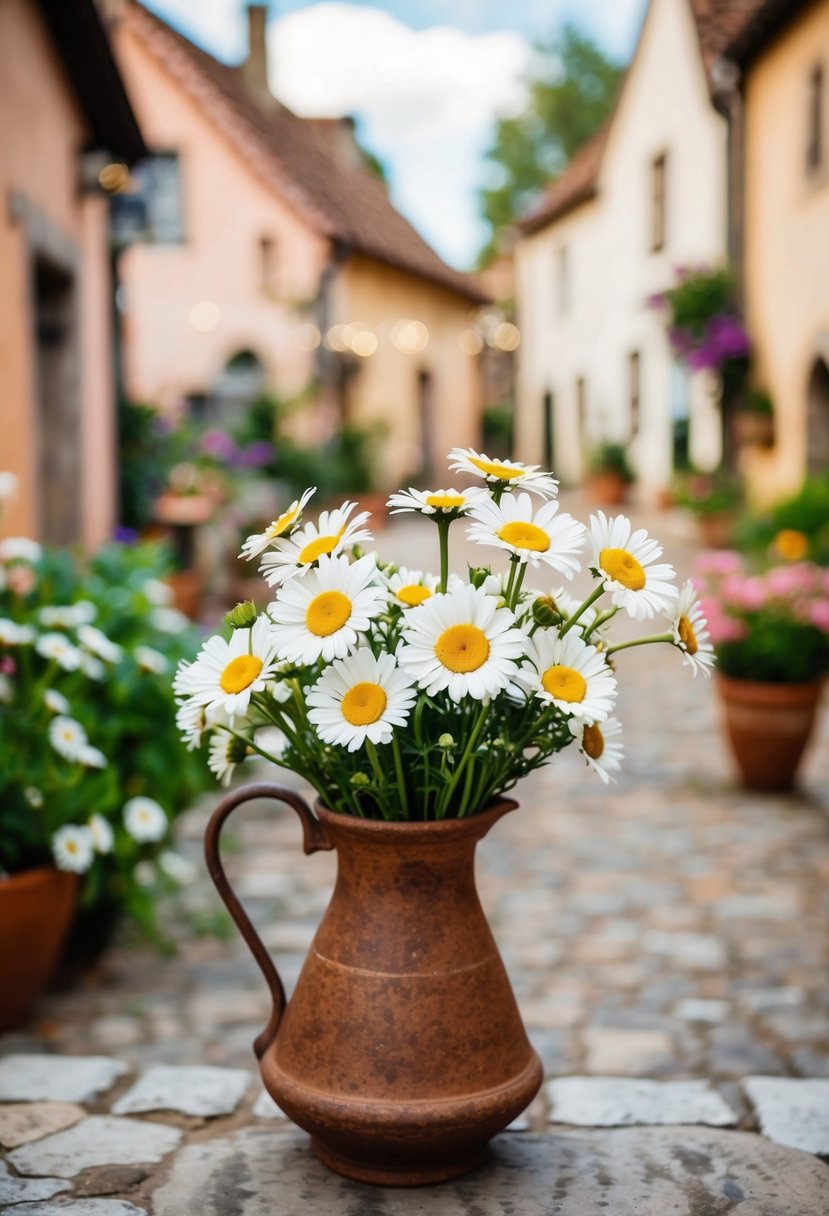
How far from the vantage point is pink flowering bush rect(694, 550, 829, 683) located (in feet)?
17.5

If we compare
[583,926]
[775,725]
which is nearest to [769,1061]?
[583,926]

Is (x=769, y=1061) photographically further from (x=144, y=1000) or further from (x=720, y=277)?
(x=720, y=277)

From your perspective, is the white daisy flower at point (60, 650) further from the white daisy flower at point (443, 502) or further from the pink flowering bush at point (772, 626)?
the pink flowering bush at point (772, 626)

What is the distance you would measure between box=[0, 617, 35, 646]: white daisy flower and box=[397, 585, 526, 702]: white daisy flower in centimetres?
184

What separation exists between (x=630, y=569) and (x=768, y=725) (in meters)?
3.89

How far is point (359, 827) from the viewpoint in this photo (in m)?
1.79

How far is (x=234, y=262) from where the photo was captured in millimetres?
16828

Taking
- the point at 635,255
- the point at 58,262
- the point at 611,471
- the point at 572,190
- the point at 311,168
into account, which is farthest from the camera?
the point at 572,190

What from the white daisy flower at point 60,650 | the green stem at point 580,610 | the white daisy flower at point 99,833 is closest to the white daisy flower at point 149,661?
the white daisy flower at point 60,650

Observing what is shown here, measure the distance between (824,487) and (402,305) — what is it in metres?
11.5

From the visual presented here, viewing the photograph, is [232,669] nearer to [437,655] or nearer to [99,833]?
[437,655]

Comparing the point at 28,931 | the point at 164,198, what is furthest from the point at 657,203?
the point at 28,931

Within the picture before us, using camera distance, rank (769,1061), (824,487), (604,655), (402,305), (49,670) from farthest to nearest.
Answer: (402,305) < (824,487) < (49,670) < (769,1061) < (604,655)

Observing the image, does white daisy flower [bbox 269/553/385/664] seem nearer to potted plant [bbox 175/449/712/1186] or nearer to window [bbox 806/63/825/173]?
potted plant [bbox 175/449/712/1186]
